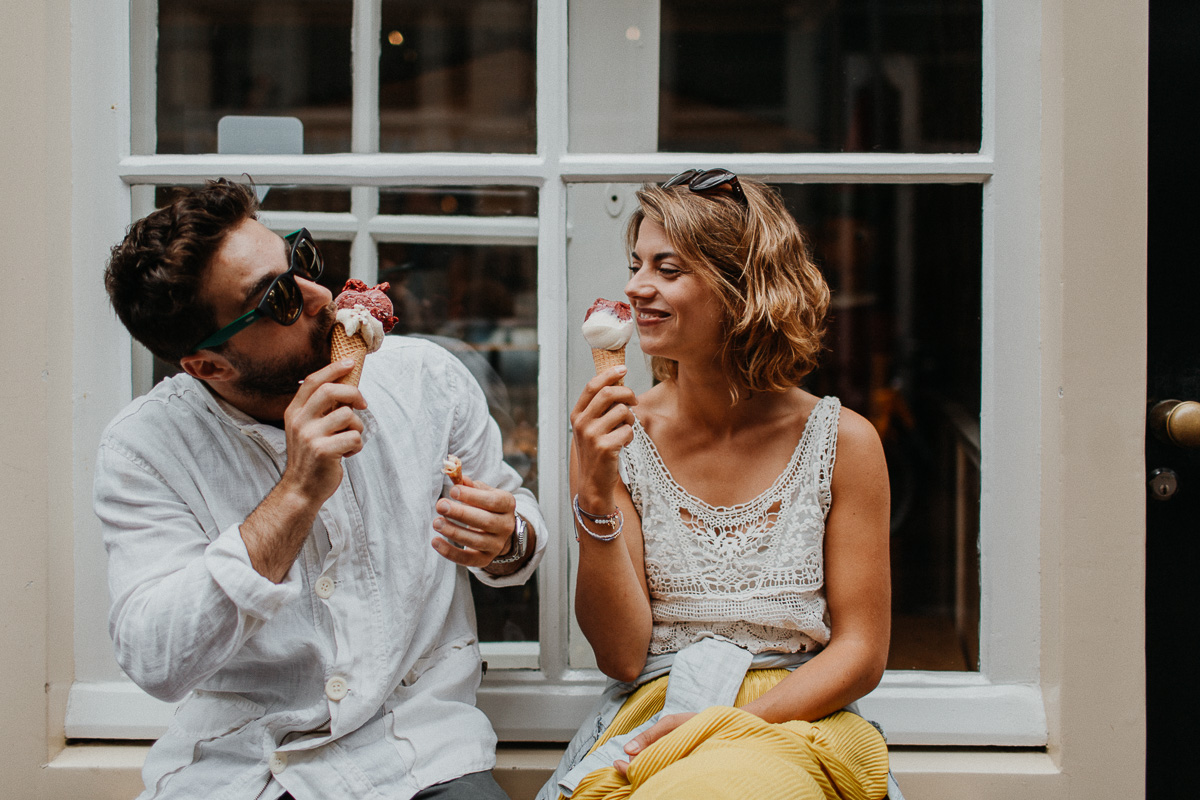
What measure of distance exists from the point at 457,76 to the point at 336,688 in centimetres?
276

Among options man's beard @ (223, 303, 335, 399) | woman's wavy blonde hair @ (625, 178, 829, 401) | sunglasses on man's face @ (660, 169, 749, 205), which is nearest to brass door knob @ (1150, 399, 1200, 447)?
woman's wavy blonde hair @ (625, 178, 829, 401)

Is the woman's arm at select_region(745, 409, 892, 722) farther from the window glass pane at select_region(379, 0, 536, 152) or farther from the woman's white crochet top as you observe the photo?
the window glass pane at select_region(379, 0, 536, 152)

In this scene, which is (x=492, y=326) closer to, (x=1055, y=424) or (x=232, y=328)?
(x=232, y=328)

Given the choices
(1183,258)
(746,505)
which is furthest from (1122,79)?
(746,505)

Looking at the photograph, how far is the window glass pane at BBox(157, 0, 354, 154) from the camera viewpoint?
2119 mm

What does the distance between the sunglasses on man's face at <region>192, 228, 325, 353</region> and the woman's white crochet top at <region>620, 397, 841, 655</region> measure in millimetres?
833

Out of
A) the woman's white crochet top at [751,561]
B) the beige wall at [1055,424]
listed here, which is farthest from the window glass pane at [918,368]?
the woman's white crochet top at [751,561]

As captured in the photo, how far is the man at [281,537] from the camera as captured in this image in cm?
140

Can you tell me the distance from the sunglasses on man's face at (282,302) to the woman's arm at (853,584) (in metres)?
1.15

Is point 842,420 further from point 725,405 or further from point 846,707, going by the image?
point 846,707

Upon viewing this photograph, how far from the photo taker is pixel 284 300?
145 cm

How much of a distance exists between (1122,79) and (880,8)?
81cm

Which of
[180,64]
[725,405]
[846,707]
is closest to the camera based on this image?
[846,707]

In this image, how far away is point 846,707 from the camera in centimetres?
164
